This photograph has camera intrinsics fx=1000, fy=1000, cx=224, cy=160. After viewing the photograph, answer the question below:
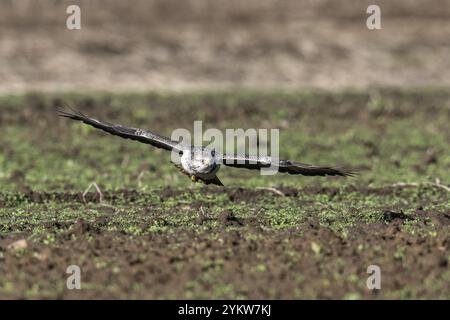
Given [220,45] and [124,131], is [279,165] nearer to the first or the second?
[124,131]

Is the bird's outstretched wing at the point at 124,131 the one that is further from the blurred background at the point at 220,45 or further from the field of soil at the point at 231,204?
the blurred background at the point at 220,45

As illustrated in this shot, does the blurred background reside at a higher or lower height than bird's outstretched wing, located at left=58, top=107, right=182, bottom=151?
higher

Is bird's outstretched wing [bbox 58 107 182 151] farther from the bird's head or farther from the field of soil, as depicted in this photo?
the field of soil

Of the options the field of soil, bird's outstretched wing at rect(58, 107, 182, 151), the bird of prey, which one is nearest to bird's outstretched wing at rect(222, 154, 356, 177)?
the bird of prey

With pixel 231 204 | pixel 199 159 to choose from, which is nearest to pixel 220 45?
pixel 231 204

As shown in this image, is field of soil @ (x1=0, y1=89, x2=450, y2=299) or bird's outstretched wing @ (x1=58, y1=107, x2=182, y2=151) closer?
field of soil @ (x1=0, y1=89, x2=450, y2=299)

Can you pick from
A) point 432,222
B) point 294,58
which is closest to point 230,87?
point 294,58

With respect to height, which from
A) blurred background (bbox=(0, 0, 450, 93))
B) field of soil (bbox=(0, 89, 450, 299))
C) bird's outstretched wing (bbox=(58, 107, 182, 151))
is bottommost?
field of soil (bbox=(0, 89, 450, 299))

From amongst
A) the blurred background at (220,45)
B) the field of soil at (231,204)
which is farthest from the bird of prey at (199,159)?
the blurred background at (220,45)
